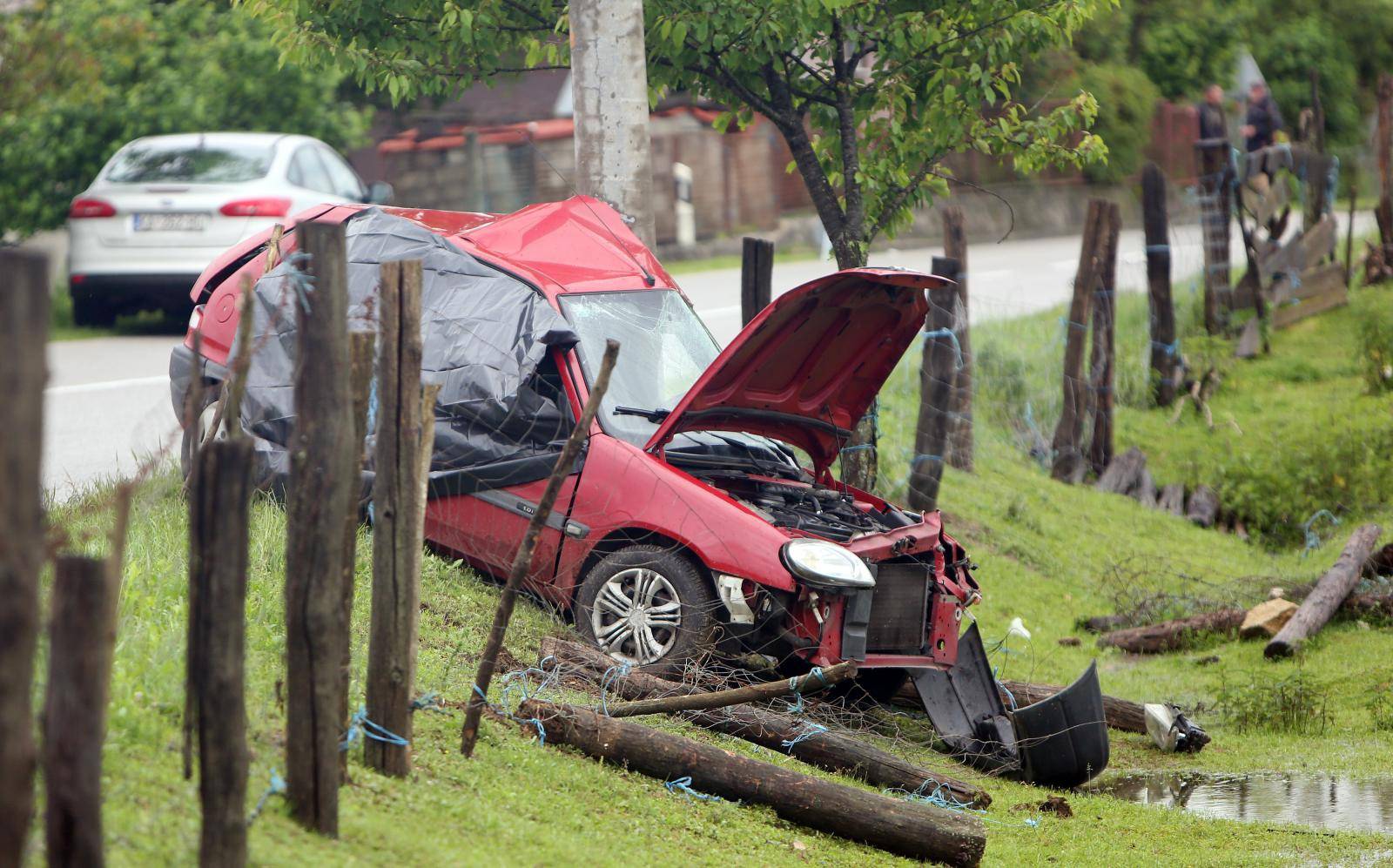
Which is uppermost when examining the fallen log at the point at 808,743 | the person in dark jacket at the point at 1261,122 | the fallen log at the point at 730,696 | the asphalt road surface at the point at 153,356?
the person in dark jacket at the point at 1261,122

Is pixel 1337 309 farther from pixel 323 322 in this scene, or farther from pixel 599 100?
pixel 323 322

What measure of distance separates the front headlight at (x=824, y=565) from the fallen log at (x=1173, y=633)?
150 inches

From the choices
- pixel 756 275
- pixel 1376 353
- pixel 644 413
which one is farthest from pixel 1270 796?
pixel 1376 353

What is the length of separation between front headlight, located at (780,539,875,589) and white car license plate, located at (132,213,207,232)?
31.1 feet

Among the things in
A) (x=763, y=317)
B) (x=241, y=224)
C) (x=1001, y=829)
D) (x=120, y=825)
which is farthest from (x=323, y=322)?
(x=241, y=224)

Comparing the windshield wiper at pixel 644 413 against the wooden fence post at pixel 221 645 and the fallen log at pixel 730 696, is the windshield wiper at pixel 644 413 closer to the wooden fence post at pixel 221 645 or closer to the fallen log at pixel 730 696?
the fallen log at pixel 730 696

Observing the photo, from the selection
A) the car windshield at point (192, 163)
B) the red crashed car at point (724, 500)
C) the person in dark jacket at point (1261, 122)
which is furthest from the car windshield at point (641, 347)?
the person in dark jacket at point (1261, 122)

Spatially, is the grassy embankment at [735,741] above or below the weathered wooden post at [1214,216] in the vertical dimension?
below

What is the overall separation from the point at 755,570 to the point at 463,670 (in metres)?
1.29

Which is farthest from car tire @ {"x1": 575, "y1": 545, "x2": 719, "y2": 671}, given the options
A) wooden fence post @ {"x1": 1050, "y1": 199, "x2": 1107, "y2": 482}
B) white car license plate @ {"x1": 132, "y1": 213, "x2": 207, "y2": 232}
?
white car license plate @ {"x1": 132, "y1": 213, "x2": 207, "y2": 232}

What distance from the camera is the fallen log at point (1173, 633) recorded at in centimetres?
944

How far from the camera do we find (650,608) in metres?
6.52

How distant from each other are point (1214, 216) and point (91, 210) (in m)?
11.7

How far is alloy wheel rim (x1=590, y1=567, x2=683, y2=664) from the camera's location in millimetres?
6480
